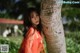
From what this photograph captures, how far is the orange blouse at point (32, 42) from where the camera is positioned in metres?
3.86

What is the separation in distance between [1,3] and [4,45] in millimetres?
3633

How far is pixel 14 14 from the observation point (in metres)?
12.2

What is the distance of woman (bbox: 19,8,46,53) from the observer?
3.88 meters

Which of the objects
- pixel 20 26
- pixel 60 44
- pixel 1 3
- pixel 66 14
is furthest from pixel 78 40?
pixel 60 44

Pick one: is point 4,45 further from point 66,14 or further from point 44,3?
point 44,3

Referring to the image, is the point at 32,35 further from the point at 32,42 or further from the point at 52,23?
the point at 52,23

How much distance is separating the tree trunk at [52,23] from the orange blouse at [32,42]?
10 centimetres

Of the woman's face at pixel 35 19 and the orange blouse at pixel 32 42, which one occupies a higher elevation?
the woman's face at pixel 35 19

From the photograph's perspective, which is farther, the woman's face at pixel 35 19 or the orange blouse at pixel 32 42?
the woman's face at pixel 35 19

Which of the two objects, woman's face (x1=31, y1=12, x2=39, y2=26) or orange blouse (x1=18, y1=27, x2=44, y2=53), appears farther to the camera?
woman's face (x1=31, y1=12, x2=39, y2=26)

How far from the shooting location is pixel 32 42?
390 cm

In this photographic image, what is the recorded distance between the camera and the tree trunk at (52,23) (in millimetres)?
3943

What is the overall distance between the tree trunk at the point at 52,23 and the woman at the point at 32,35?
2.9 inches

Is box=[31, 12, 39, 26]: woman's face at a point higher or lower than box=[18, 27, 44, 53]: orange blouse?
higher
